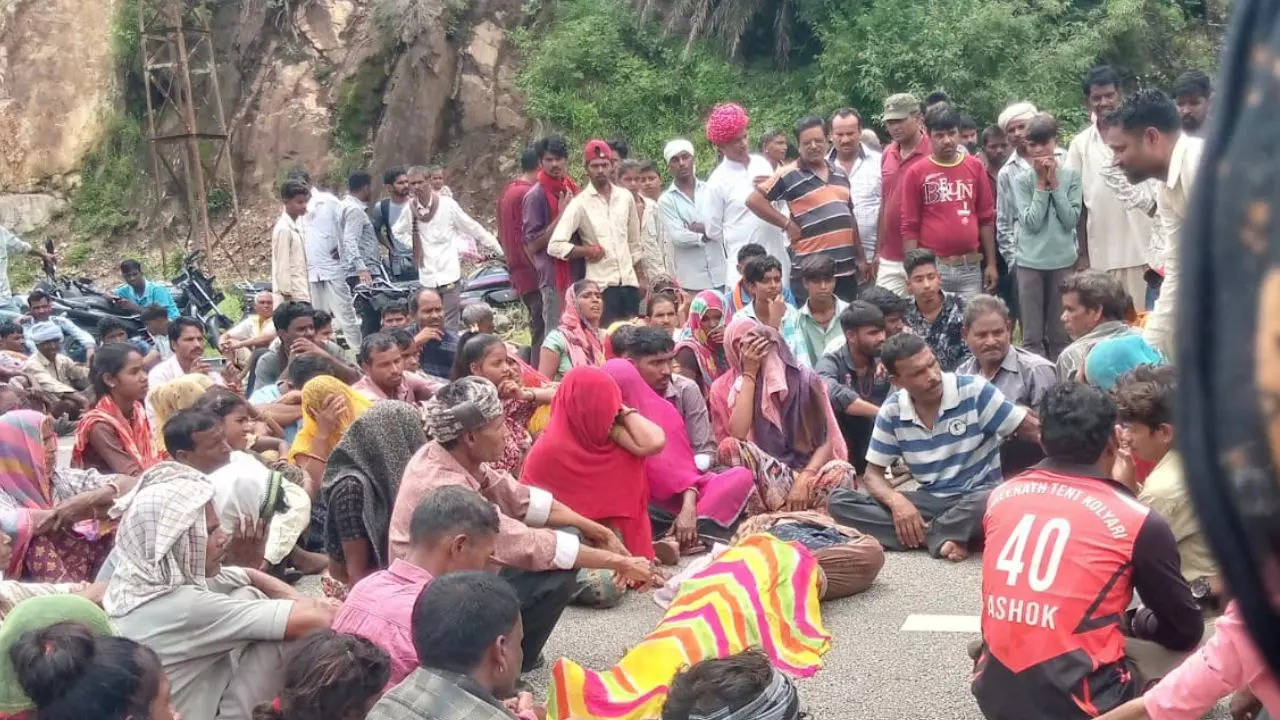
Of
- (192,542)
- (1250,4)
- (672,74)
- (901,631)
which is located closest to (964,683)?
(901,631)

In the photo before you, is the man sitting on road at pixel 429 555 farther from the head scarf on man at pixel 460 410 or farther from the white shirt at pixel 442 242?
the white shirt at pixel 442 242

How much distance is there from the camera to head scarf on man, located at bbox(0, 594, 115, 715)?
320 cm

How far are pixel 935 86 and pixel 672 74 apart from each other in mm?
4190

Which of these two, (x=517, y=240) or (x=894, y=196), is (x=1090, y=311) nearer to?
(x=894, y=196)

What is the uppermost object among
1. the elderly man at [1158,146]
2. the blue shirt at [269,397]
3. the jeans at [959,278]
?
the elderly man at [1158,146]

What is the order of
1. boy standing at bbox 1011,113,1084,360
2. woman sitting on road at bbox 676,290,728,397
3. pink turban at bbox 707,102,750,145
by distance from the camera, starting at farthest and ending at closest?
pink turban at bbox 707,102,750,145
boy standing at bbox 1011,113,1084,360
woman sitting on road at bbox 676,290,728,397

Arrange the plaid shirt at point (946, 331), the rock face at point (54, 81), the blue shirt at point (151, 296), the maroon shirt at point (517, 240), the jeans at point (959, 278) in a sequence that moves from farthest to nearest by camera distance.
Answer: the rock face at point (54, 81)
the blue shirt at point (151, 296)
the maroon shirt at point (517, 240)
the jeans at point (959, 278)
the plaid shirt at point (946, 331)

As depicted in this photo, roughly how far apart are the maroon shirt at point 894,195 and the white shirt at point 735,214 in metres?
0.80

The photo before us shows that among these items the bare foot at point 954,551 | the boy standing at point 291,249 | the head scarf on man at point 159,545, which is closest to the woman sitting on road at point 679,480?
the bare foot at point 954,551

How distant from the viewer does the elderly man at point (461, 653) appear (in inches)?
123

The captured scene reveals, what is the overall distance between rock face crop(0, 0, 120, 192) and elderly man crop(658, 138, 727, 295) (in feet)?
52.6

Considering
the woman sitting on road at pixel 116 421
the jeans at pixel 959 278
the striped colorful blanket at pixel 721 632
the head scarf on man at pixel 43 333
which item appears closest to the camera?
the striped colorful blanket at pixel 721 632

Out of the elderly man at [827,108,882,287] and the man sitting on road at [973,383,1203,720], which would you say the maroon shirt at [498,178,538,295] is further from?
the man sitting on road at [973,383,1203,720]

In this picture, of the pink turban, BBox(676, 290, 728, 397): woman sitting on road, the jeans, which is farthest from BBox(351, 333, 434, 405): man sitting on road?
the pink turban
